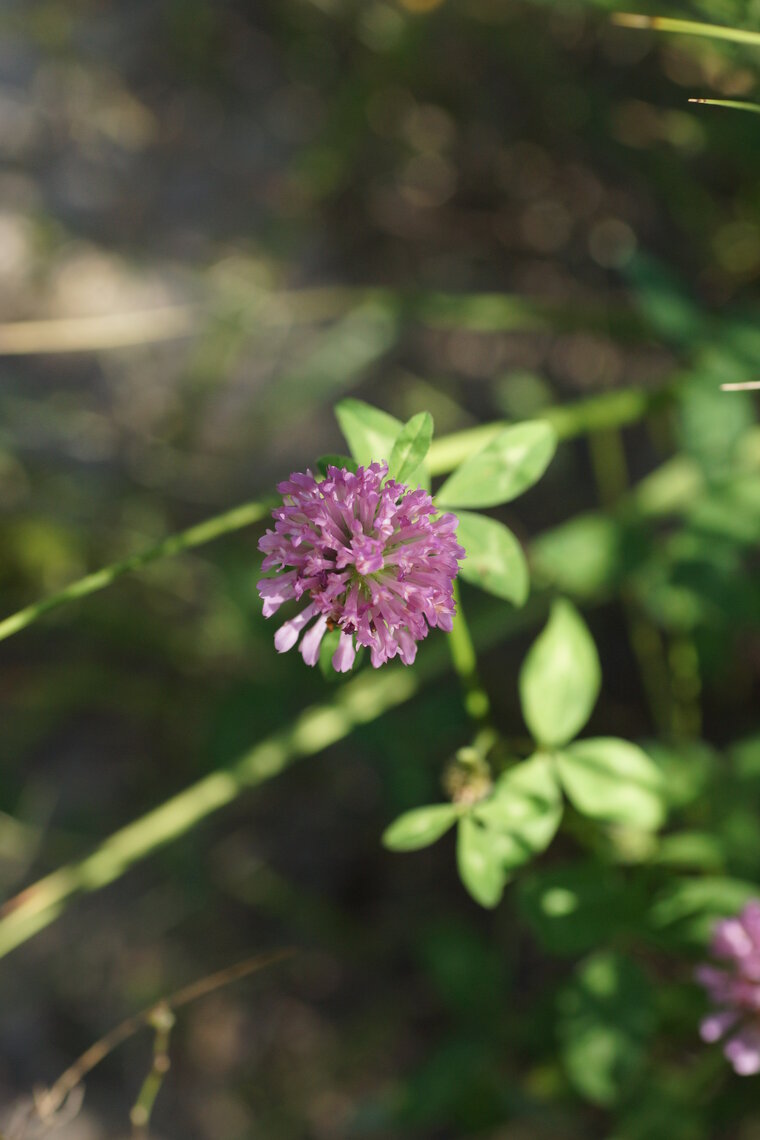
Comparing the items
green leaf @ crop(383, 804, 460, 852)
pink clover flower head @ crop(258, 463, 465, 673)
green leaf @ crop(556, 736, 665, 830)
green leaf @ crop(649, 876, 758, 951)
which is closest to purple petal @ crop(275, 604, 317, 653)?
pink clover flower head @ crop(258, 463, 465, 673)

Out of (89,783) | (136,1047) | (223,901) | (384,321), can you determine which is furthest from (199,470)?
(136,1047)

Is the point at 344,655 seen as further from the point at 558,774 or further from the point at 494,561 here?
the point at 558,774

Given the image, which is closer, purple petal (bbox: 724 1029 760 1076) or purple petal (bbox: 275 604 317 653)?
purple petal (bbox: 275 604 317 653)

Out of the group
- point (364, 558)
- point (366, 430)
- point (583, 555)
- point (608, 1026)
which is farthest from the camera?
point (583, 555)

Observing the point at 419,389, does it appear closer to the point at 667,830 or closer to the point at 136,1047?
the point at 667,830

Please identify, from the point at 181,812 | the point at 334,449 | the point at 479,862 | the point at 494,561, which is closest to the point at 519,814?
the point at 479,862

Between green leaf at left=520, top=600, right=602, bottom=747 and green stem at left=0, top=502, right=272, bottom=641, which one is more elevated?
green stem at left=0, top=502, right=272, bottom=641

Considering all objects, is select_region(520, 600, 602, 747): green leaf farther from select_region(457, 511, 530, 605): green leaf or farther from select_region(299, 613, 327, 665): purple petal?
select_region(299, 613, 327, 665): purple petal
